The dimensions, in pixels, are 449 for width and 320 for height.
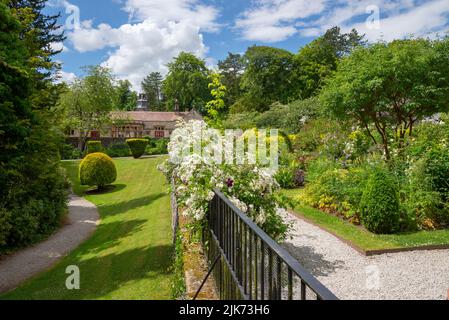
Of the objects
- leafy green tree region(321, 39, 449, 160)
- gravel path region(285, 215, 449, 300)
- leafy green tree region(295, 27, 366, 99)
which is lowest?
gravel path region(285, 215, 449, 300)

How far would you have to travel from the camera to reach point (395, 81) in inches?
362

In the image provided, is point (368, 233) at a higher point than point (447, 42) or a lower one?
lower

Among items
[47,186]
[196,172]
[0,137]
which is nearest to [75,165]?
[47,186]

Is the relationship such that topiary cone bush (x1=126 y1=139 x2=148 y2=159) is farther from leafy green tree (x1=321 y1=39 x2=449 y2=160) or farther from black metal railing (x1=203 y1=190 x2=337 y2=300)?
black metal railing (x1=203 y1=190 x2=337 y2=300)

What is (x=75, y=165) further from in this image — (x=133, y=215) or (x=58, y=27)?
(x=133, y=215)

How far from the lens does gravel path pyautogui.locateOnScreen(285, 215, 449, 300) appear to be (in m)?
4.49

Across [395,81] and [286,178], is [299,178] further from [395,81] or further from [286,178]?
[395,81]

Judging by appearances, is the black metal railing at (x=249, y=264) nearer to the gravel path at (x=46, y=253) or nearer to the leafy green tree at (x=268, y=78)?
the gravel path at (x=46, y=253)

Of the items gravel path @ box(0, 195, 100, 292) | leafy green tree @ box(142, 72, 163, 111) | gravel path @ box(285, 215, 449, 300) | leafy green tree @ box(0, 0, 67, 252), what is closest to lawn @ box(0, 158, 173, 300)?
gravel path @ box(0, 195, 100, 292)

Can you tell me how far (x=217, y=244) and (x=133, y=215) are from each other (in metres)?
9.01

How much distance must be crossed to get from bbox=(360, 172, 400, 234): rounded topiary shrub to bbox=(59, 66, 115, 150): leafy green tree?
3057cm

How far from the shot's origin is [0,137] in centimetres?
812
